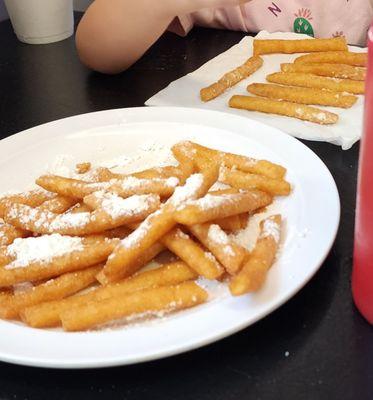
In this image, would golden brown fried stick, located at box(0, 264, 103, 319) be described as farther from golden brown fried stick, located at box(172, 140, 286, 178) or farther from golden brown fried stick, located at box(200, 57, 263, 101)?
golden brown fried stick, located at box(200, 57, 263, 101)

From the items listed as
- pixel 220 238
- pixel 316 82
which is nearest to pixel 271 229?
pixel 220 238

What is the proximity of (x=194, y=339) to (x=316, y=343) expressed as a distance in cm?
14

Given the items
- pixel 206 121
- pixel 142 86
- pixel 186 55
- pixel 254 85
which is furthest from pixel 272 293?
pixel 186 55

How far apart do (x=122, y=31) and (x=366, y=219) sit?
98cm

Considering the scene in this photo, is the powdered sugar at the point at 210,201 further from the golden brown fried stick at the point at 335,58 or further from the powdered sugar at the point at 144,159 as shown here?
the golden brown fried stick at the point at 335,58

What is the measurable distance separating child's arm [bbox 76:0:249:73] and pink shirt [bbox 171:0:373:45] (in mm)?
179

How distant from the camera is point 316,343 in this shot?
2.03 feet

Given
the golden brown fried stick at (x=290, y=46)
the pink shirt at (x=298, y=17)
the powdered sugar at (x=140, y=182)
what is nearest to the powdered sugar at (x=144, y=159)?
the powdered sugar at (x=140, y=182)

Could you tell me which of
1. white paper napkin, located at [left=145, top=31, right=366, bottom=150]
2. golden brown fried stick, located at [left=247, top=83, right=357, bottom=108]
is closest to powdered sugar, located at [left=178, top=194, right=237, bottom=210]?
white paper napkin, located at [left=145, top=31, right=366, bottom=150]

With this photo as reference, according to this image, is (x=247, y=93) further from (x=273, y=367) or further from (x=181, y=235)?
(x=273, y=367)

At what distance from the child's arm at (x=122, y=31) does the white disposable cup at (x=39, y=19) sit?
0.23 meters

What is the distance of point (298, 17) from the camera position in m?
1.62

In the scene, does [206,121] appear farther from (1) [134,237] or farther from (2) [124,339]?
(2) [124,339]

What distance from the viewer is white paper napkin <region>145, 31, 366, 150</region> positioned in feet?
3.47
